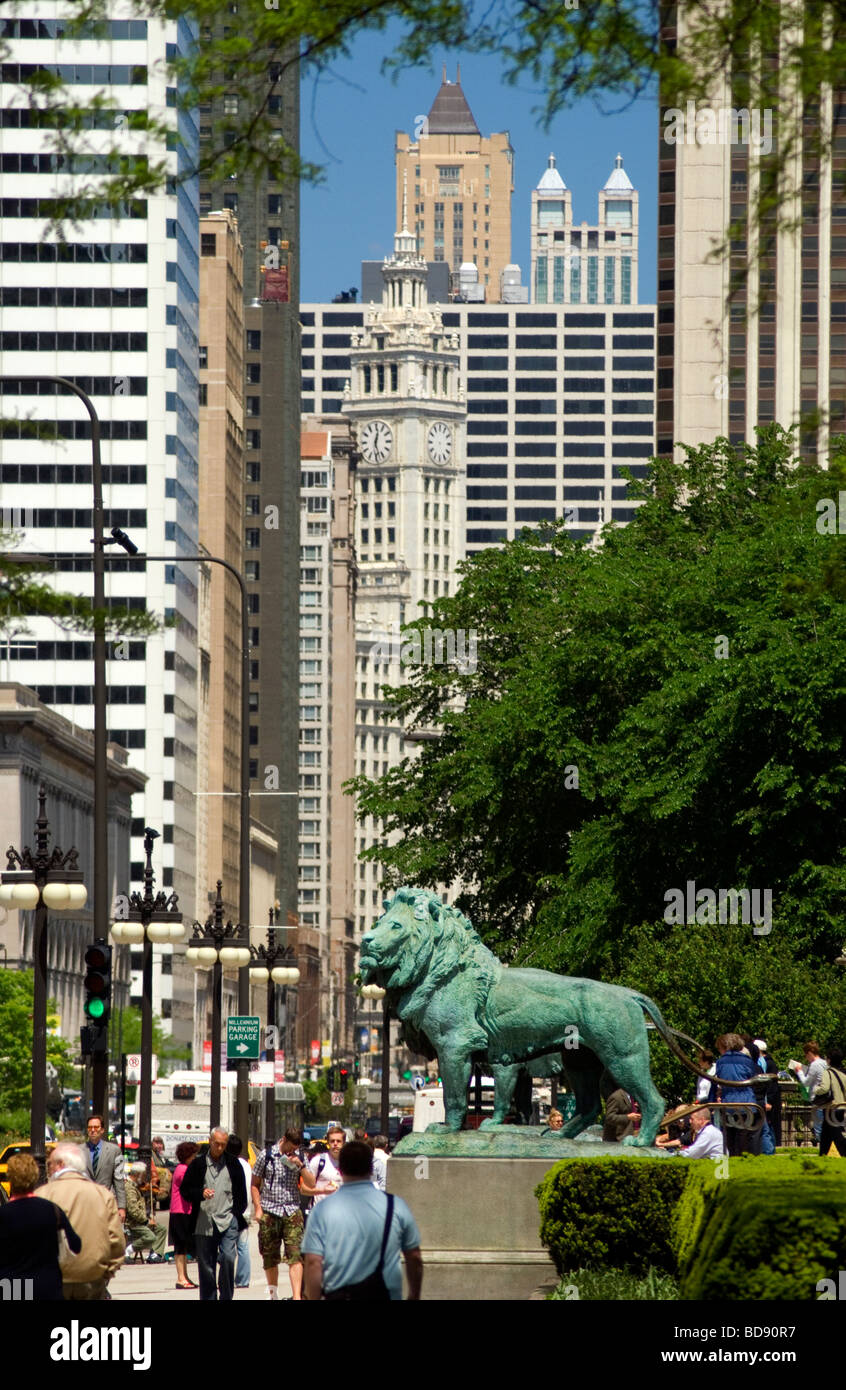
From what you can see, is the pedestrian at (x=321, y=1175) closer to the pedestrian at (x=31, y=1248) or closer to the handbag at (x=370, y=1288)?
the pedestrian at (x=31, y=1248)

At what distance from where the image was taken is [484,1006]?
67.4 ft

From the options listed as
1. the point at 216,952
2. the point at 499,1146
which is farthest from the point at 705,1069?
the point at 216,952

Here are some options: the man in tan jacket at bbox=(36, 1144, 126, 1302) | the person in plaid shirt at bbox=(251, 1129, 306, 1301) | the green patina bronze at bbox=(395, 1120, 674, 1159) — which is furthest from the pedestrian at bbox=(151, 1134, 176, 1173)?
the man in tan jacket at bbox=(36, 1144, 126, 1302)

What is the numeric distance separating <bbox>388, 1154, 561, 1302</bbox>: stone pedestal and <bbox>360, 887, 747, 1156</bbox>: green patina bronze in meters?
0.51

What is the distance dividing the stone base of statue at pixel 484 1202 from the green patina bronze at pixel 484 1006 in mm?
304

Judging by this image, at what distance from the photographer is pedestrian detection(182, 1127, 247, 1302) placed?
21.7 m

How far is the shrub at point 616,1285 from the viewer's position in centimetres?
1584

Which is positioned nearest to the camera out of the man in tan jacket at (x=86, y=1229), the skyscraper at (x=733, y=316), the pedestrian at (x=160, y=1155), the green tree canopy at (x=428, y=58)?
the green tree canopy at (x=428, y=58)

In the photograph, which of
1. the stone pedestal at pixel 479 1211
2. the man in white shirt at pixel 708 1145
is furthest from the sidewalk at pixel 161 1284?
the man in white shirt at pixel 708 1145

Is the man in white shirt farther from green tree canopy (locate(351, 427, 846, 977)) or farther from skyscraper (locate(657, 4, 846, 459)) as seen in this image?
skyscraper (locate(657, 4, 846, 459))

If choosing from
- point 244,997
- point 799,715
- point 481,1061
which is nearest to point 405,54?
point 481,1061

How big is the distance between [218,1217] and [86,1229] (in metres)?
7.73

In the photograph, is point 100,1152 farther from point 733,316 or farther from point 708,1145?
point 733,316
